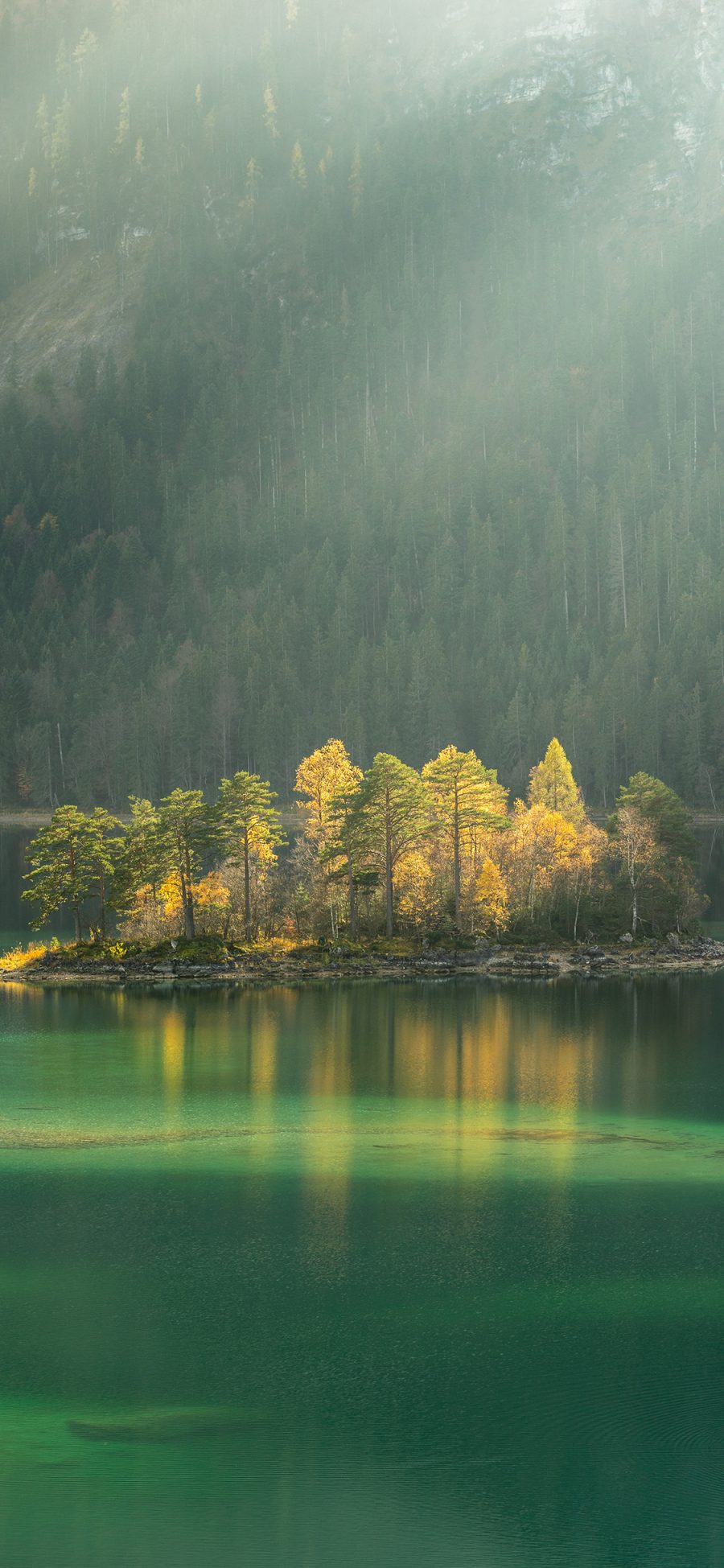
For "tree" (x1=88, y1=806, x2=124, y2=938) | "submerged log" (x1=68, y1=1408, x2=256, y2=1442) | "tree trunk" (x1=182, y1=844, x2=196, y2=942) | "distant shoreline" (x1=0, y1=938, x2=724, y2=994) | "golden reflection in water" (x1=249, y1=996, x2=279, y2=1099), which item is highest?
"tree" (x1=88, y1=806, x2=124, y2=938)

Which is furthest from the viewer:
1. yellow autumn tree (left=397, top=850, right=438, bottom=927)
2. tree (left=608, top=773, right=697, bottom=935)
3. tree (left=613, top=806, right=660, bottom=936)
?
tree (left=608, top=773, right=697, bottom=935)

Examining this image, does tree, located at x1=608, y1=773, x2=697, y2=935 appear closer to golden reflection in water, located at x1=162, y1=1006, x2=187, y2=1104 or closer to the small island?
the small island

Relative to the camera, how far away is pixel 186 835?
82.1 metres

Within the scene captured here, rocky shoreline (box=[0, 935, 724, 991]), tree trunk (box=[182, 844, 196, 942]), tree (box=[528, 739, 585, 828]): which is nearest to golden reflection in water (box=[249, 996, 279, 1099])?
rocky shoreline (box=[0, 935, 724, 991])

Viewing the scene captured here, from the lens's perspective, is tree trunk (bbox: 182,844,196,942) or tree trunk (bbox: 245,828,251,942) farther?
tree trunk (bbox: 245,828,251,942)

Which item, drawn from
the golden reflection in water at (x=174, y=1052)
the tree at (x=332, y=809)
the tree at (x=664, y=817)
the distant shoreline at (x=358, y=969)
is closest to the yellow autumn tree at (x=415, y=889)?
the tree at (x=332, y=809)

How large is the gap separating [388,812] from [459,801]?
5.08 meters

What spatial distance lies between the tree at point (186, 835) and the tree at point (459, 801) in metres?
13.0

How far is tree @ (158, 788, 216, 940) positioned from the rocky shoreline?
4855mm

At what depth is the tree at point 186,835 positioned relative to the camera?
82.1 metres

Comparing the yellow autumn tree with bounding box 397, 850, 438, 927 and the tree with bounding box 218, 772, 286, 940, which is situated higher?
the tree with bounding box 218, 772, 286, 940

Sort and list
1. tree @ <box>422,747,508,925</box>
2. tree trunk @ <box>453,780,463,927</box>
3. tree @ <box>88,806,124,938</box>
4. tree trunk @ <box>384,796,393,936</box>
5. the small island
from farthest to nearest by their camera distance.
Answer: tree @ <box>422,747,508,925</box> < tree trunk @ <box>453,780,463,927</box> < tree trunk @ <box>384,796,393,936</box> < tree @ <box>88,806,124,938</box> < the small island

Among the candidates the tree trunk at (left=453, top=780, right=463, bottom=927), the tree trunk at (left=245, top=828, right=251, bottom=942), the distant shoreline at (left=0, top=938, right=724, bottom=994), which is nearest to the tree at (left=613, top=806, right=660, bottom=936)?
the distant shoreline at (left=0, top=938, right=724, bottom=994)

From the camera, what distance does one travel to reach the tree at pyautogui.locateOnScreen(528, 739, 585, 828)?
105 metres
